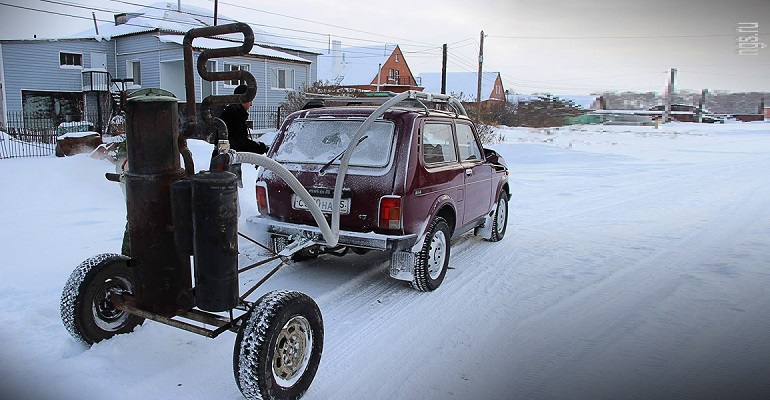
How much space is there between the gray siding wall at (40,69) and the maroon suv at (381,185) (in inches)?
1134

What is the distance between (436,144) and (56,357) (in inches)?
151

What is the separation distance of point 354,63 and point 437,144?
166 ft

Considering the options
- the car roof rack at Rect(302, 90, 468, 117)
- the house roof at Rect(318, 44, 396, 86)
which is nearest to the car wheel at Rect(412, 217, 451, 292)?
the car roof rack at Rect(302, 90, 468, 117)

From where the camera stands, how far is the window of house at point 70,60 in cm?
3034

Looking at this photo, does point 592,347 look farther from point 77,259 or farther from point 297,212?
point 77,259

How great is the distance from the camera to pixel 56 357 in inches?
146

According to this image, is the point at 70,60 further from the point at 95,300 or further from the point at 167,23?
the point at 95,300

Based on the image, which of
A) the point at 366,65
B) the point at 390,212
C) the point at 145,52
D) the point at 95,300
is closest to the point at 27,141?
the point at 95,300

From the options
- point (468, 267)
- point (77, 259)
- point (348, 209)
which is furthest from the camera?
point (468, 267)

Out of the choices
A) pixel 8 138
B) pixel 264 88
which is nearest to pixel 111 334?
pixel 8 138

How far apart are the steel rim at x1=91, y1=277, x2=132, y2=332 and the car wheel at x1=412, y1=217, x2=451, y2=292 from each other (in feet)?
8.28

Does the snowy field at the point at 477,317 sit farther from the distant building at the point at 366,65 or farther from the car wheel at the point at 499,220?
the distant building at the point at 366,65

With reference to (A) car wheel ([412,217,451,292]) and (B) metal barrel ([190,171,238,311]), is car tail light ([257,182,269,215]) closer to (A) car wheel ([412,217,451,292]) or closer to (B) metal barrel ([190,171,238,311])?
(A) car wheel ([412,217,451,292])

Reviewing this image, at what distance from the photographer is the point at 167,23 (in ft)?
104
